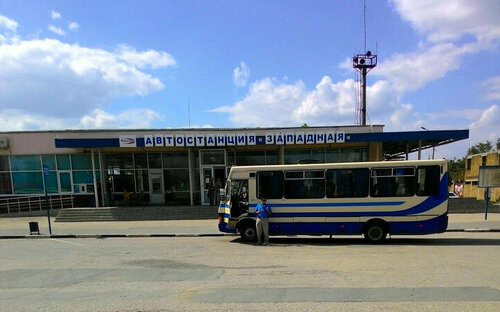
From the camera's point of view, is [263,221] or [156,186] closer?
[263,221]

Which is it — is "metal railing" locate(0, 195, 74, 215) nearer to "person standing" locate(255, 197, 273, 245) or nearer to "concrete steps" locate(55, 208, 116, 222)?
"concrete steps" locate(55, 208, 116, 222)

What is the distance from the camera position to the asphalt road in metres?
5.30

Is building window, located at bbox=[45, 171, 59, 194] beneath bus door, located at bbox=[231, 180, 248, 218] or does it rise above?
beneath

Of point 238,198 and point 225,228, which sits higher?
point 238,198

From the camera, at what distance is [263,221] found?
36.8 feet

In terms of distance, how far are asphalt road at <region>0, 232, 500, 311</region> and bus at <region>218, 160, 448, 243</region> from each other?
0.64 m

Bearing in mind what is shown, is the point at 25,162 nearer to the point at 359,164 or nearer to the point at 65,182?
the point at 65,182

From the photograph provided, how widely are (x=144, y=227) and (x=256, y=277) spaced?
10838 millimetres

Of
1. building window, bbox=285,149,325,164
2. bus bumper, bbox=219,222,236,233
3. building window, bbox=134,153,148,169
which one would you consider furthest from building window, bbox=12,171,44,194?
building window, bbox=285,149,325,164

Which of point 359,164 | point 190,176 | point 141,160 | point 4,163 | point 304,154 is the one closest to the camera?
point 359,164

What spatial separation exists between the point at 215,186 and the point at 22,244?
10.7 metres

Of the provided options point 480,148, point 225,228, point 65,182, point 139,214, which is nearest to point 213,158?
point 139,214

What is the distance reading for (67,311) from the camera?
16.8ft

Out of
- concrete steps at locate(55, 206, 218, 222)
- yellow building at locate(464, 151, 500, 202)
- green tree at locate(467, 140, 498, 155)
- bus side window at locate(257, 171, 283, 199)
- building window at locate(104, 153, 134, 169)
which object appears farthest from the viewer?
green tree at locate(467, 140, 498, 155)
